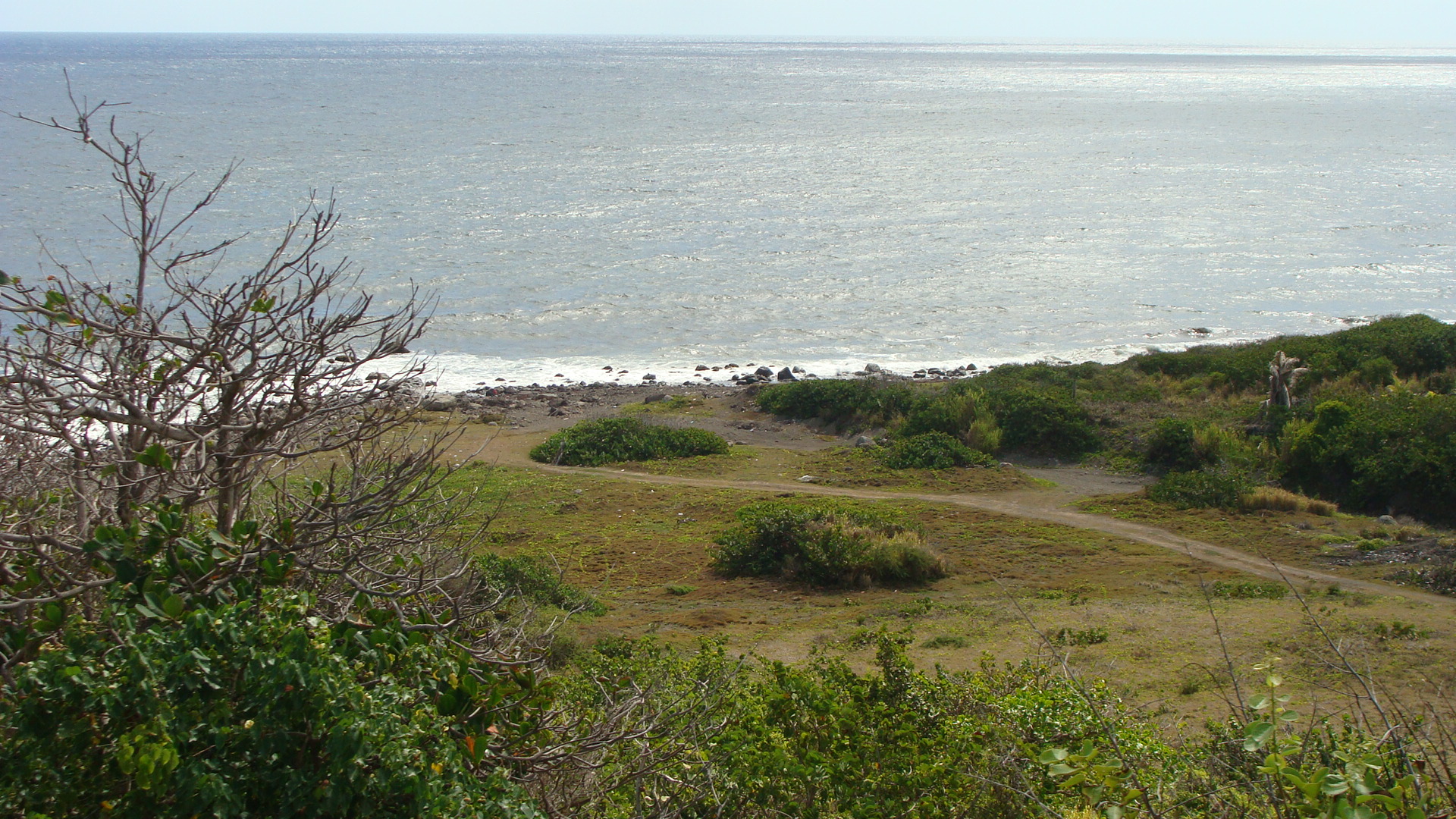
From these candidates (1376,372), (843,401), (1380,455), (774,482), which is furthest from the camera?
(843,401)

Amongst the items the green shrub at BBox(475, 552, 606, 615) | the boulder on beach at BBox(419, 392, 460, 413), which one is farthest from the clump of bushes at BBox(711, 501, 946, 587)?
Result: the boulder on beach at BBox(419, 392, 460, 413)

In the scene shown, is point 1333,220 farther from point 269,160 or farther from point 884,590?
point 269,160

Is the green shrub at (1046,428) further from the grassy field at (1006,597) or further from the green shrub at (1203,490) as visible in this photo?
the green shrub at (1203,490)

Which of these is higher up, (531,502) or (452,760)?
(452,760)

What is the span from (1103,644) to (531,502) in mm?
8519

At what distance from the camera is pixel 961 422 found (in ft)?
61.2

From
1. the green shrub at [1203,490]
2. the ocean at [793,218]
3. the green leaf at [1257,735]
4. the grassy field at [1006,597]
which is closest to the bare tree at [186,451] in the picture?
the grassy field at [1006,597]

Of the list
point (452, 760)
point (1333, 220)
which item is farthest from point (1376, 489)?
point (1333, 220)

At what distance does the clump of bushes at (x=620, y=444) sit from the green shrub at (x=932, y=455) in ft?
9.93

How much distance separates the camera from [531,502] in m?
14.9

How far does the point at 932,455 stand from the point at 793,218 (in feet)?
101

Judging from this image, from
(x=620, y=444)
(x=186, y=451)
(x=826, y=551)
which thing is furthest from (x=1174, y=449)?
(x=186, y=451)

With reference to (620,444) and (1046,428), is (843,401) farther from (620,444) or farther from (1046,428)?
(620,444)

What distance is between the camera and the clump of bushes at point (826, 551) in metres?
11.6
